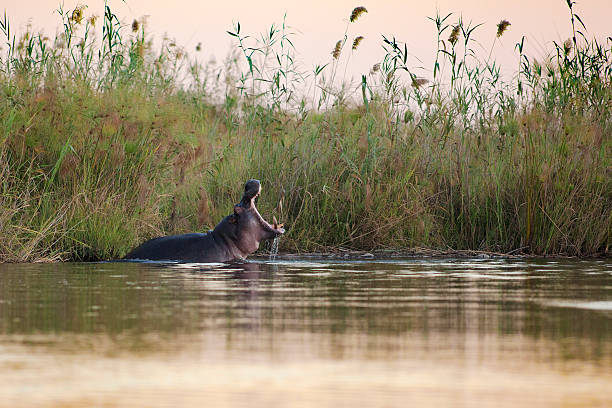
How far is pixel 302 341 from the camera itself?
4.29 m

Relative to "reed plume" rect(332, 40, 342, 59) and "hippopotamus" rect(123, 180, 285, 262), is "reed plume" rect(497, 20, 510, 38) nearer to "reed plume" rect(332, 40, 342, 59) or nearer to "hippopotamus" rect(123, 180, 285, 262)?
"reed plume" rect(332, 40, 342, 59)

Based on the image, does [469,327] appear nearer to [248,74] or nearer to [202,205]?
[202,205]

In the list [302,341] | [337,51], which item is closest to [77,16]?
[337,51]

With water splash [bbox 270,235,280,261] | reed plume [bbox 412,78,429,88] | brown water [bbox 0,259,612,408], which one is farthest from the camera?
reed plume [bbox 412,78,429,88]

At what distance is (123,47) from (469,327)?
738cm

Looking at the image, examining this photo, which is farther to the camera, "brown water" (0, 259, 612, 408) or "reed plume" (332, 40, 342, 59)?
"reed plume" (332, 40, 342, 59)

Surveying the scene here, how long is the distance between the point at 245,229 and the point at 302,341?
4752mm

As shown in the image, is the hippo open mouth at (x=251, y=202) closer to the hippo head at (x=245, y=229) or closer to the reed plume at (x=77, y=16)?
the hippo head at (x=245, y=229)

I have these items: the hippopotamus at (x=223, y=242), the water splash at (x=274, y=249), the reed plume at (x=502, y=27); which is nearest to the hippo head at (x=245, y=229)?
the hippopotamus at (x=223, y=242)

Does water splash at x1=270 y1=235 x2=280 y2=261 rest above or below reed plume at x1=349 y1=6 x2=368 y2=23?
below

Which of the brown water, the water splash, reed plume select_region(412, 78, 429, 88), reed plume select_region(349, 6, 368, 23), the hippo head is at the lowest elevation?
the brown water

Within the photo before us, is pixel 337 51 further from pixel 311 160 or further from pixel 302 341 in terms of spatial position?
pixel 302 341

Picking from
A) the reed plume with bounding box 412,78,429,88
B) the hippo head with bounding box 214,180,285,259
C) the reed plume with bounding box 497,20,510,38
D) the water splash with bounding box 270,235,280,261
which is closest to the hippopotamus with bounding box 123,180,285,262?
the hippo head with bounding box 214,180,285,259

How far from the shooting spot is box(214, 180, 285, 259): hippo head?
8.96 meters
